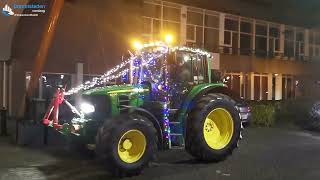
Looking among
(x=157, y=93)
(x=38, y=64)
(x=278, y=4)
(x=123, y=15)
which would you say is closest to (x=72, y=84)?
(x=123, y=15)

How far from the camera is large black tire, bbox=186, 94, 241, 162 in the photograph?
10734 millimetres

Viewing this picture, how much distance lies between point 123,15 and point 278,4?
14258 mm

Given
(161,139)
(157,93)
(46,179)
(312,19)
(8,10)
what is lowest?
(46,179)

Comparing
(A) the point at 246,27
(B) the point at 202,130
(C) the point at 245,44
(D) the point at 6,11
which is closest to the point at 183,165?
(B) the point at 202,130

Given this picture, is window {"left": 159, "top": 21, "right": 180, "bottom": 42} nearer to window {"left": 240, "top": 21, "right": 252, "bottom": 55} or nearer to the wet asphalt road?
window {"left": 240, "top": 21, "right": 252, "bottom": 55}

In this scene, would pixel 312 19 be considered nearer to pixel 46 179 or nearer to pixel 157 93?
pixel 157 93

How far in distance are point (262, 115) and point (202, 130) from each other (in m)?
10.0

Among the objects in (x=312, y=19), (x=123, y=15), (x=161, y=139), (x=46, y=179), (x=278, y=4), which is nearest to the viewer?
Result: (x=46, y=179)

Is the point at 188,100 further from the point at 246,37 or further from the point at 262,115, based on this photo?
the point at 246,37

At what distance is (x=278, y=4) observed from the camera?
33.6m

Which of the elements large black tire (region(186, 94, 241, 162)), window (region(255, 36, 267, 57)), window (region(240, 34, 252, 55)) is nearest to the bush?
large black tire (region(186, 94, 241, 162))

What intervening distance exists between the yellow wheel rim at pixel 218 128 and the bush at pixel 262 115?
8.80 metres

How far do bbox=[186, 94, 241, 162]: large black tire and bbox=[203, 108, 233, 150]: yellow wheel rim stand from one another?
0.14 metres

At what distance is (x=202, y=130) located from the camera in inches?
425
